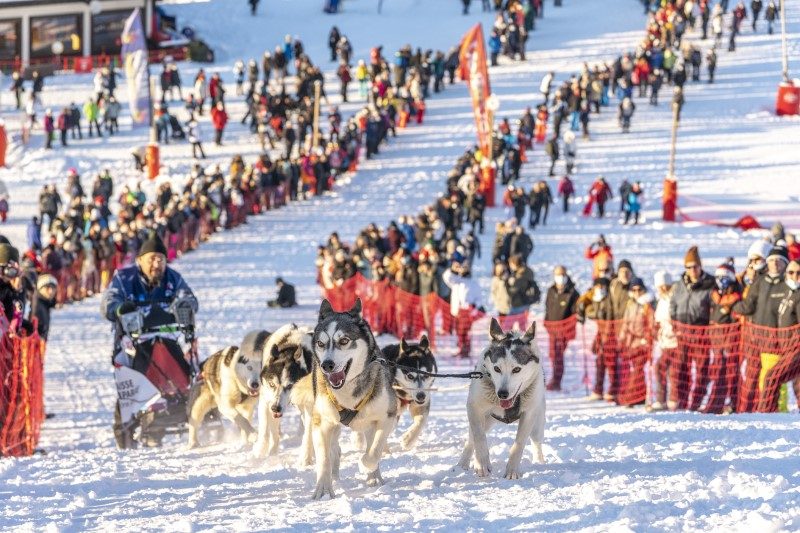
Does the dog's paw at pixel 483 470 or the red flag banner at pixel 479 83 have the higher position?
the red flag banner at pixel 479 83

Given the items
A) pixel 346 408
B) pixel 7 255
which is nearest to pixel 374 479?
pixel 346 408

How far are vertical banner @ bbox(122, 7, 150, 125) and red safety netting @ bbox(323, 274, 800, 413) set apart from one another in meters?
14.7

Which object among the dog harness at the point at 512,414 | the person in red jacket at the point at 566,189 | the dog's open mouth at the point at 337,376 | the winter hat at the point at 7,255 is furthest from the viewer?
the person in red jacket at the point at 566,189

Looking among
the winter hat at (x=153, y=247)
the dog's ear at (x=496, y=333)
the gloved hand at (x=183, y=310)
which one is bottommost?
the gloved hand at (x=183, y=310)

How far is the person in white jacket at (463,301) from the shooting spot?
1578 cm

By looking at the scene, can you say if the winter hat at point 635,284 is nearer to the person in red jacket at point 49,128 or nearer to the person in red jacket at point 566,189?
the person in red jacket at point 566,189

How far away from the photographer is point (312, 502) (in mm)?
7539

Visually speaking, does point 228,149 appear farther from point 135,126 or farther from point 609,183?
point 609,183

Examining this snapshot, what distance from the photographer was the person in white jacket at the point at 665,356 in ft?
39.4

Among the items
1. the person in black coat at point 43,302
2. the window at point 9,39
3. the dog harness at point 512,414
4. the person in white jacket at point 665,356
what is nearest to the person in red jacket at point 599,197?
the person in white jacket at point 665,356

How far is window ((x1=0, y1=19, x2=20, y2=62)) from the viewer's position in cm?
4103

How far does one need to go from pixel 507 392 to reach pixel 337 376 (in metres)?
0.93

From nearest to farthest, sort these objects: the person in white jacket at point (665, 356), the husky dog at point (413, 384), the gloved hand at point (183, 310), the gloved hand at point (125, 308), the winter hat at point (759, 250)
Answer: the husky dog at point (413, 384) < the gloved hand at point (125, 308) < the gloved hand at point (183, 310) < the person in white jacket at point (665, 356) < the winter hat at point (759, 250)

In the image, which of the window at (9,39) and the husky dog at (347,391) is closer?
the husky dog at (347,391)
